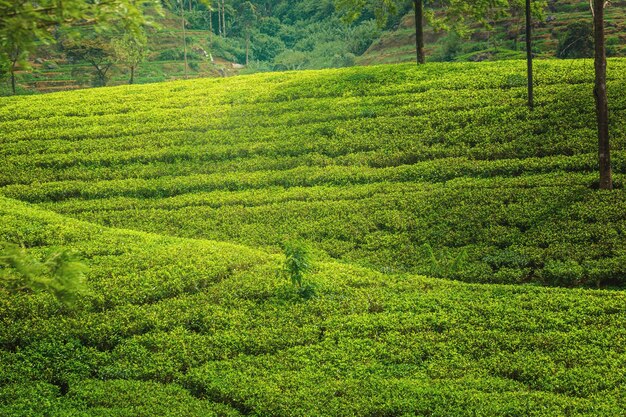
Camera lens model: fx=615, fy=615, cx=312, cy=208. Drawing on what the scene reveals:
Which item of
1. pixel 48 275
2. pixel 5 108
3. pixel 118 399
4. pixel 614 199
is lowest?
pixel 118 399

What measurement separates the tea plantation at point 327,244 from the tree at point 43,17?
5.67 m

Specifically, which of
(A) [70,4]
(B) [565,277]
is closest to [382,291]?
(B) [565,277]

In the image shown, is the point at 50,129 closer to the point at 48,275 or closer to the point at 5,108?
the point at 5,108

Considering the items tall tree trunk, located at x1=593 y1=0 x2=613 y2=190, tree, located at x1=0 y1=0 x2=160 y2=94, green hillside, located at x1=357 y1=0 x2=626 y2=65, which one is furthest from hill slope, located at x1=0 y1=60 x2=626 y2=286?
green hillside, located at x1=357 y1=0 x2=626 y2=65

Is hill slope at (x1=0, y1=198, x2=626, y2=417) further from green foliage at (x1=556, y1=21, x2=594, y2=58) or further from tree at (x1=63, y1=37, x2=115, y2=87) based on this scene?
tree at (x1=63, y1=37, x2=115, y2=87)

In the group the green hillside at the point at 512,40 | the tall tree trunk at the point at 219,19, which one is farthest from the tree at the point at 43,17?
the tall tree trunk at the point at 219,19

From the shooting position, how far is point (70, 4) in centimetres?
729

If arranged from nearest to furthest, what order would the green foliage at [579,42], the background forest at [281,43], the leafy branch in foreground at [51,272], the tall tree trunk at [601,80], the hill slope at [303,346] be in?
the leafy branch in foreground at [51,272]
the hill slope at [303,346]
the tall tree trunk at [601,80]
the green foliage at [579,42]
the background forest at [281,43]

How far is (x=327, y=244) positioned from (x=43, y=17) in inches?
434

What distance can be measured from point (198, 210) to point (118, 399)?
1044 centimetres

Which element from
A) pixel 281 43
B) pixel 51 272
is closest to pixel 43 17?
pixel 51 272

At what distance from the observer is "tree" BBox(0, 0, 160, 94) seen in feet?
23.9

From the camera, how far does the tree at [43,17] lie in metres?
7.28

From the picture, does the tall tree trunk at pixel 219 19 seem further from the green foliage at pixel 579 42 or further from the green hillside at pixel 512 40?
the green foliage at pixel 579 42
